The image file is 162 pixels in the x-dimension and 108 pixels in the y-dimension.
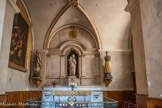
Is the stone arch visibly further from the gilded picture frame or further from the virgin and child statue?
the gilded picture frame

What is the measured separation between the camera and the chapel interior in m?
9.29

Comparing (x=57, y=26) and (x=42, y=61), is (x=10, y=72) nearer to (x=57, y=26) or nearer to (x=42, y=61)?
(x=42, y=61)

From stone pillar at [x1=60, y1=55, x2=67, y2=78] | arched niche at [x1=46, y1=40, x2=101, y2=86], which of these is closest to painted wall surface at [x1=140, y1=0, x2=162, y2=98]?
arched niche at [x1=46, y1=40, x2=101, y2=86]

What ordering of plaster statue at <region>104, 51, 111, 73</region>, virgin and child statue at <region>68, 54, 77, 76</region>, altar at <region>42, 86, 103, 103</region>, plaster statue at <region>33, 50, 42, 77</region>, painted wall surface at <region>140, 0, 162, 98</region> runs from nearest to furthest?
painted wall surface at <region>140, 0, 162, 98</region> → altar at <region>42, 86, 103, 103</region> → plaster statue at <region>33, 50, 42, 77</region> → plaster statue at <region>104, 51, 111, 73</region> → virgin and child statue at <region>68, 54, 77, 76</region>

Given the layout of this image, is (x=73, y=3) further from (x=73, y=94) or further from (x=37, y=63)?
(x=73, y=94)

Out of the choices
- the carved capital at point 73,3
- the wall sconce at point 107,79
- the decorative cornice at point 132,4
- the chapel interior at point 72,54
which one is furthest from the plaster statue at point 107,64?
the decorative cornice at point 132,4

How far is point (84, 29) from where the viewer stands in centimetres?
1270

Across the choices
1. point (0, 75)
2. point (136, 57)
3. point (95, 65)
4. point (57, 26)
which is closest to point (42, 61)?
point (57, 26)

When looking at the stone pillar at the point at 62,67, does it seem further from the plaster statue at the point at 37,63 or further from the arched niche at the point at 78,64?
the plaster statue at the point at 37,63

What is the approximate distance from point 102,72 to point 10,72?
248 inches

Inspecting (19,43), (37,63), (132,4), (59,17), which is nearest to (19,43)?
(19,43)

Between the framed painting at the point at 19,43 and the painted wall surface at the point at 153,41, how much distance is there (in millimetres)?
5729

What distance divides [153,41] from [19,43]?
21.5ft

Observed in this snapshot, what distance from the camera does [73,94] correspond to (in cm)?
981
